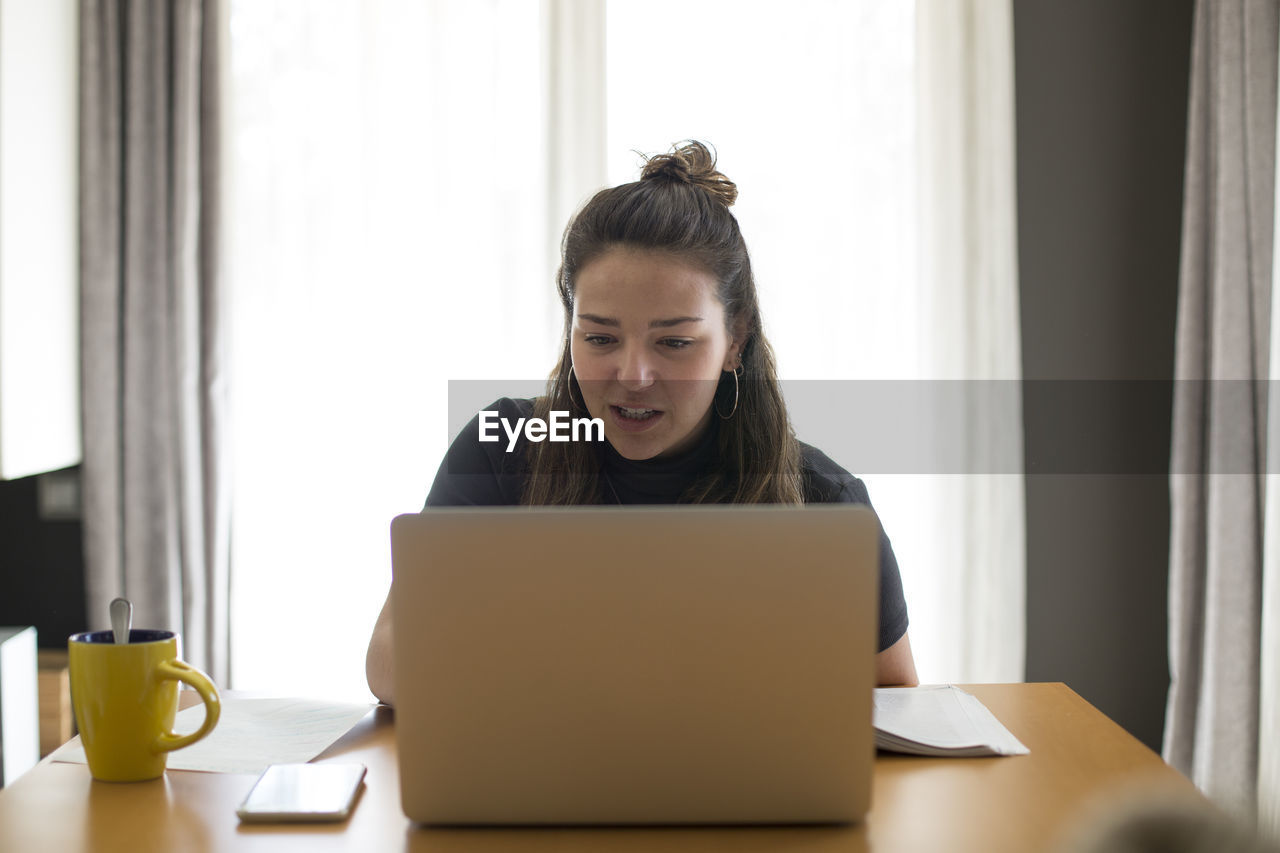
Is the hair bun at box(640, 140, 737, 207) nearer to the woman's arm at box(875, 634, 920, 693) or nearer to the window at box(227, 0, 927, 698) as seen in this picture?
the woman's arm at box(875, 634, 920, 693)

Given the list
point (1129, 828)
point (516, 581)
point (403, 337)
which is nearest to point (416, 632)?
point (516, 581)

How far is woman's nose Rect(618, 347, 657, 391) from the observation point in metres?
1.36

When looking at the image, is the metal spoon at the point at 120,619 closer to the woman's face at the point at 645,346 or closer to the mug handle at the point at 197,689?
the mug handle at the point at 197,689

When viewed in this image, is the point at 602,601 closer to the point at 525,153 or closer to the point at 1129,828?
the point at 1129,828

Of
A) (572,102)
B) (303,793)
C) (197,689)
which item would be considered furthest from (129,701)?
(572,102)

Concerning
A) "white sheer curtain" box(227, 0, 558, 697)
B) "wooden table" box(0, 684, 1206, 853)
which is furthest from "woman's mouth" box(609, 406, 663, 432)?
"white sheer curtain" box(227, 0, 558, 697)

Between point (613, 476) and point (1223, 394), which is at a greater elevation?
point (1223, 394)

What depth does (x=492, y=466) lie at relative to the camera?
4.91 feet

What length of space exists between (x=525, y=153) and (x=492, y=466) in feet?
4.22

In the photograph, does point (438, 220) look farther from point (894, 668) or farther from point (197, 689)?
point (197, 689)

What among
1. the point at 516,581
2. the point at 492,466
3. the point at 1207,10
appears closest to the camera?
the point at 516,581

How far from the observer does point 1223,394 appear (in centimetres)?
233

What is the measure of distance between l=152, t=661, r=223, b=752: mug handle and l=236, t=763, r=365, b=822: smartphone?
0.19ft

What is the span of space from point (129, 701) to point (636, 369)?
0.73m
